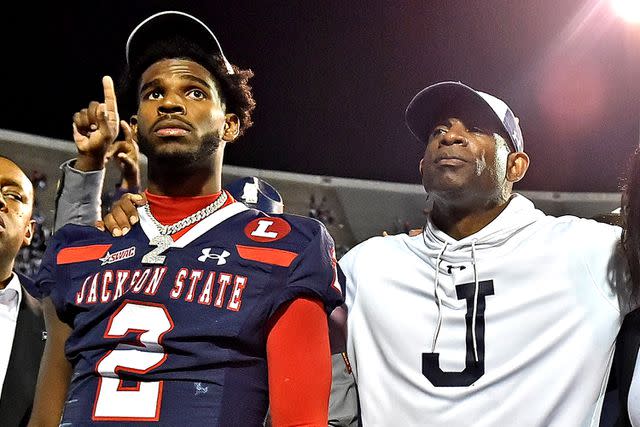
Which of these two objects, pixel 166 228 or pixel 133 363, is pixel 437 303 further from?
pixel 133 363

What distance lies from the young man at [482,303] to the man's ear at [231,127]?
20.9 inches

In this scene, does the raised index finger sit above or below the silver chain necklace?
above

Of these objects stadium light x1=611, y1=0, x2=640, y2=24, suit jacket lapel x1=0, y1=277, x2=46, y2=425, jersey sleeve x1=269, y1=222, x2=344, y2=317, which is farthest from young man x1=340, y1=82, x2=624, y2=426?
stadium light x1=611, y1=0, x2=640, y2=24

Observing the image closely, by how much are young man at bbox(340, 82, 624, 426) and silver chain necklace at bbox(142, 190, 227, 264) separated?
21.8 inches

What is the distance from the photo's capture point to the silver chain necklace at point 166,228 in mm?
1521

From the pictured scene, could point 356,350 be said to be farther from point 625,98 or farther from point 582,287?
point 625,98

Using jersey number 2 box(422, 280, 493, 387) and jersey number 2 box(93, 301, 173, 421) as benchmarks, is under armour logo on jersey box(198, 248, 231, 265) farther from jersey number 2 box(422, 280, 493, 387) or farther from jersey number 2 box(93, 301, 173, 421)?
jersey number 2 box(422, 280, 493, 387)

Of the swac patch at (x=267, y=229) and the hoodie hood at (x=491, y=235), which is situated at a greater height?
the hoodie hood at (x=491, y=235)

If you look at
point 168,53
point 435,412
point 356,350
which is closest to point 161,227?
point 168,53

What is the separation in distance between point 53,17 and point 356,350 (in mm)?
6718

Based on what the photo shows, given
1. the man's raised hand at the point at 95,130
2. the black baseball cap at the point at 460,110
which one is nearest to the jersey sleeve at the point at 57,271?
the man's raised hand at the point at 95,130

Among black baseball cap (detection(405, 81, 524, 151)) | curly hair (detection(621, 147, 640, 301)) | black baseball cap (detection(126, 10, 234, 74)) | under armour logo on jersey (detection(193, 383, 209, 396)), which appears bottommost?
under armour logo on jersey (detection(193, 383, 209, 396))

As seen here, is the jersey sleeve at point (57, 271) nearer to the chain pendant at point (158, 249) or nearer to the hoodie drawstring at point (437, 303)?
the chain pendant at point (158, 249)

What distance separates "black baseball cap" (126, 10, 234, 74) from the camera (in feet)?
5.68
